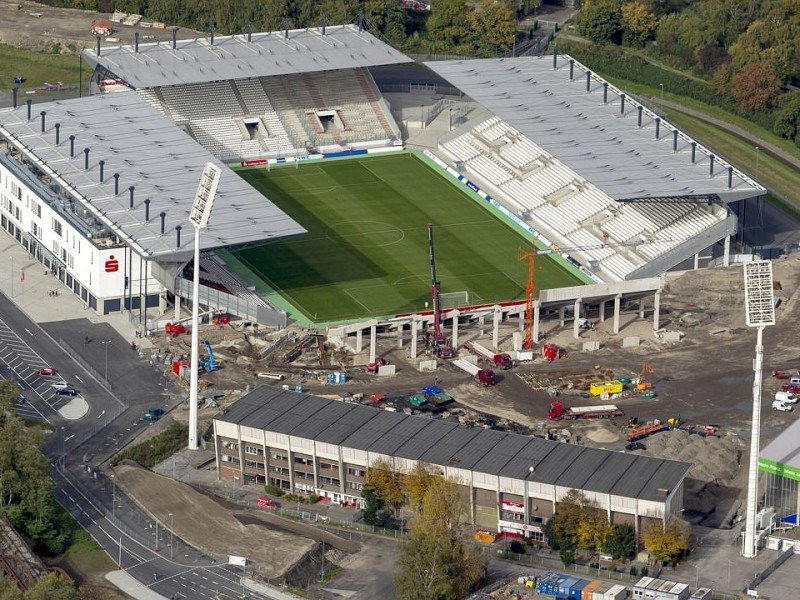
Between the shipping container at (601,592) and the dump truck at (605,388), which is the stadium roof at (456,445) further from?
the dump truck at (605,388)

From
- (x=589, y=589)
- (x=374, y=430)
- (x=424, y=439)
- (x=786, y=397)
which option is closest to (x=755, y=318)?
(x=589, y=589)

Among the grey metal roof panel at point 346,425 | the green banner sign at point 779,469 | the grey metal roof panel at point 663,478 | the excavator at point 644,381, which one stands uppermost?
the grey metal roof panel at point 346,425

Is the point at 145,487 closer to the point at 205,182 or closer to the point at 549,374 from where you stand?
the point at 205,182

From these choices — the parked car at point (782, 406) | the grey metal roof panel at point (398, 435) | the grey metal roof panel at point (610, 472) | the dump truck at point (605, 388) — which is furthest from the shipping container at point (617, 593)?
the parked car at point (782, 406)

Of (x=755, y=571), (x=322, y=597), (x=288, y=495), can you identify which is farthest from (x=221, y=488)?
(x=755, y=571)

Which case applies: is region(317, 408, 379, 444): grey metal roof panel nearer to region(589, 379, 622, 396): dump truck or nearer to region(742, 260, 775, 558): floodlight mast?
region(589, 379, 622, 396): dump truck
